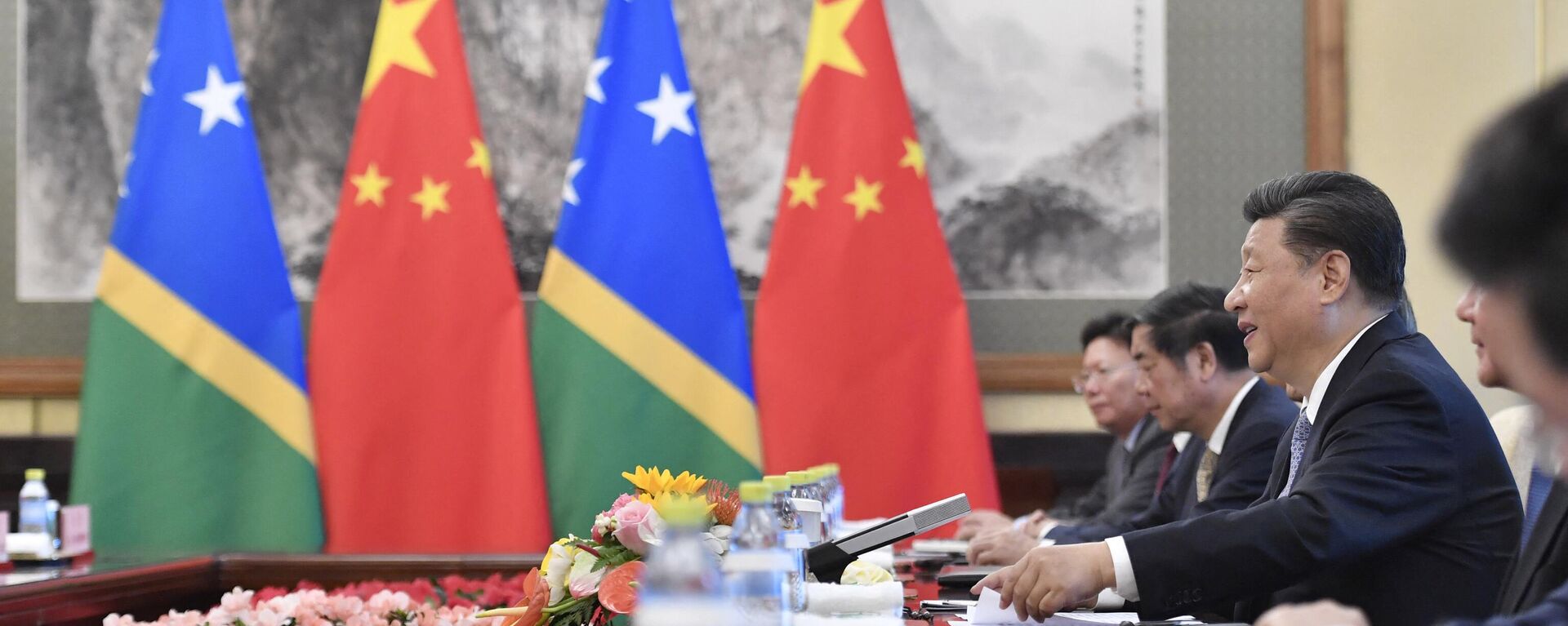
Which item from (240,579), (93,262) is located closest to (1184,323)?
(240,579)

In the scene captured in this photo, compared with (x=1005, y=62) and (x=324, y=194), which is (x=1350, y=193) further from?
(x=324, y=194)

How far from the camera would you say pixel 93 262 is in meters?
4.98

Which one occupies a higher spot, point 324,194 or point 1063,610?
point 324,194

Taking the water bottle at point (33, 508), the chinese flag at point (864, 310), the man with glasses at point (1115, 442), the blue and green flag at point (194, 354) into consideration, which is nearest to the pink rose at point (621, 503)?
Answer: the man with glasses at point (1115, 442)

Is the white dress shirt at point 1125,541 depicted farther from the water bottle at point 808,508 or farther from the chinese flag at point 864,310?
the chinese flag at point 864,310

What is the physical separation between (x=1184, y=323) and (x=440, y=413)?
7.98ft

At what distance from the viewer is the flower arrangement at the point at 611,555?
1.64 meters

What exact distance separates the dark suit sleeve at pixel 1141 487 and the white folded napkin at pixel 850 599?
82.2 inches

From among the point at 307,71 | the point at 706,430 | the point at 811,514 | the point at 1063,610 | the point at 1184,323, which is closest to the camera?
the point at 1063,610

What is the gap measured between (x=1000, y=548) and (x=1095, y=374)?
158 centimetres

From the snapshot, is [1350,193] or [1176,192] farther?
[1176,192]

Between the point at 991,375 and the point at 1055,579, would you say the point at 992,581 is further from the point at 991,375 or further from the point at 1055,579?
the point at 991,375

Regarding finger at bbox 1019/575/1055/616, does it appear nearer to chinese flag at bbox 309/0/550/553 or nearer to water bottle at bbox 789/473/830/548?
water bottle at bbox 789/473/830/548

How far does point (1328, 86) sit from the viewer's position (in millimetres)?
4879
